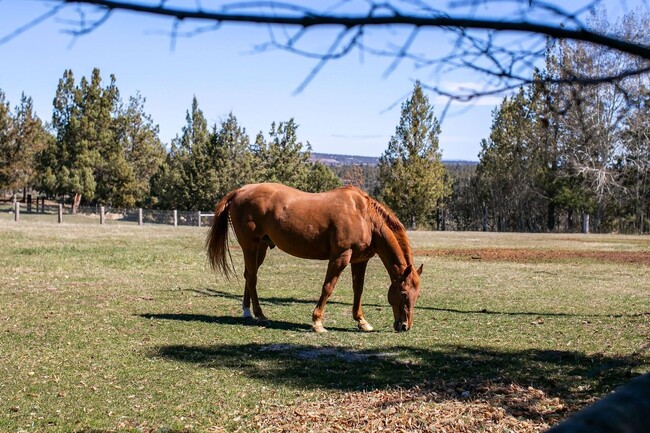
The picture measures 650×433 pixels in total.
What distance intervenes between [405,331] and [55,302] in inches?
217

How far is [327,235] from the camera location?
369 inches

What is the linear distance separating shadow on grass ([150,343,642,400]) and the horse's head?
0.76m

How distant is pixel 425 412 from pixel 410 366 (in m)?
1.73

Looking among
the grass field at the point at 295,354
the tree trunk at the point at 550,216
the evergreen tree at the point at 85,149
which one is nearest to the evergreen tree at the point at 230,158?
the evergreen tree at the point at 85,149

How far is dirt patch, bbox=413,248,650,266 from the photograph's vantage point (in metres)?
21.5

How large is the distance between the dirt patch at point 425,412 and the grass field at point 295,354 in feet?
0.05

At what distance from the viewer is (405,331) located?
9023mm

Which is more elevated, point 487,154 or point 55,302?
point 487,154

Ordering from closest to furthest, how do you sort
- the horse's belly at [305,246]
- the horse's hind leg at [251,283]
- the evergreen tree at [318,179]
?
the horse's belly at [305,246]
the horse's hind leg at [251,283]
the evergreen tree at [318,179]

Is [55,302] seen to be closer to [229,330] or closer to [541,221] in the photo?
[229,330]

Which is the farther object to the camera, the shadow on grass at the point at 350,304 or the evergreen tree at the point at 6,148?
the evergreen tree at the point at 6,148

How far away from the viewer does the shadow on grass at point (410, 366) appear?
20.7ft

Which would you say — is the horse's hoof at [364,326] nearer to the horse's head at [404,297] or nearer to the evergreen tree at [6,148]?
the horse's head at [404,297]

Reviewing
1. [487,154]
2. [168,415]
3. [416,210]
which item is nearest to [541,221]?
[487,154]
